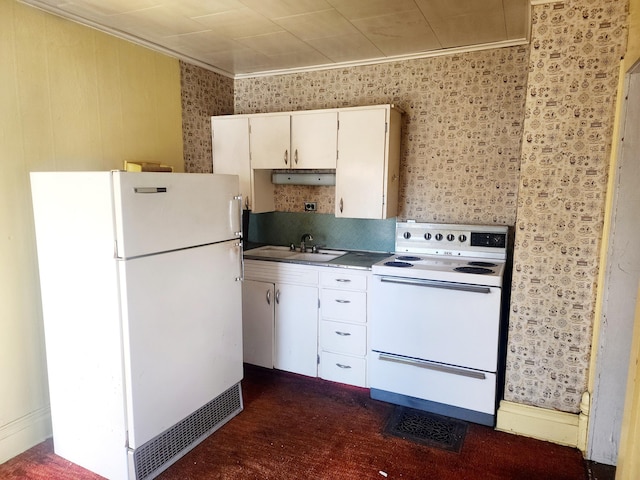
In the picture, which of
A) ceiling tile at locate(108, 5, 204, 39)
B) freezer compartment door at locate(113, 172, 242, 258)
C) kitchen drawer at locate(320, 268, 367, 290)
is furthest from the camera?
kitchen drawer at locate(320, 268, 367, 290)

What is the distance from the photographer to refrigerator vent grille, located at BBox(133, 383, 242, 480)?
2.05 m

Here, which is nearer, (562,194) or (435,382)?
(562,194)

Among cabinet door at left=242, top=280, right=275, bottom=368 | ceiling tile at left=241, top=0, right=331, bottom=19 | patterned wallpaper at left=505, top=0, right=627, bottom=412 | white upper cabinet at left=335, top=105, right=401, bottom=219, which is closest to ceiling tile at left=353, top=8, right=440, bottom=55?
ceiling tile at left=241, top=0, right=331, bottom=19

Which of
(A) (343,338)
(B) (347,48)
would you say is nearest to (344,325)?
(A) (343,338)

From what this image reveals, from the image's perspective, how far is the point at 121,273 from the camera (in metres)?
1.87

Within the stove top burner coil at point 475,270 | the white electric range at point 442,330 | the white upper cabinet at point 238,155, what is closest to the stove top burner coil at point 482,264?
the white electric range at point 442,330

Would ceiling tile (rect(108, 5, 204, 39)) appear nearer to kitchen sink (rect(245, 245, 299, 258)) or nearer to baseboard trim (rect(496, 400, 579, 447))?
kitchen sink (rect(245, 245, 299, 258))

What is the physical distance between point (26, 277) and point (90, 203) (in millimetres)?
718

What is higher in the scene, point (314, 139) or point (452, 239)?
point (314, 139)

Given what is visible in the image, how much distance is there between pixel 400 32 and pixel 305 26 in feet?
1.89

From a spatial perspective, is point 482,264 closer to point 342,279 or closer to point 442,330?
point 442,330

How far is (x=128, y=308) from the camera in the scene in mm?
1904

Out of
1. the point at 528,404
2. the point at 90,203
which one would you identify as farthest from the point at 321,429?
the point at 90,203

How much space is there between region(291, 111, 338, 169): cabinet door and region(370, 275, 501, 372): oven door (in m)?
0.98
